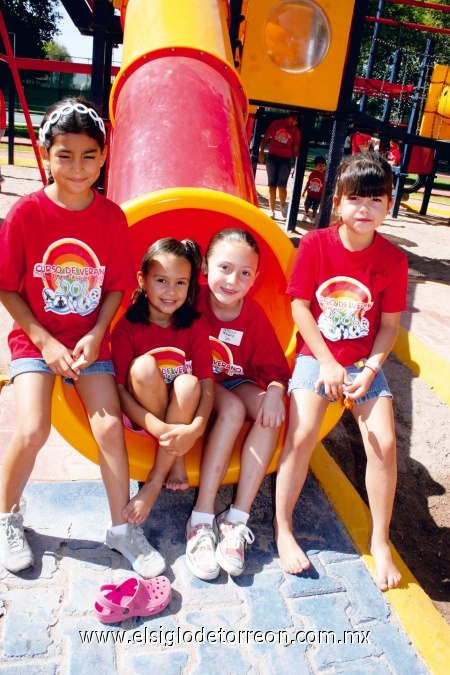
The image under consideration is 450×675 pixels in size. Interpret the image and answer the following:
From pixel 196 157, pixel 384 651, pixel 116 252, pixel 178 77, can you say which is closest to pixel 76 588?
pixel 384 651

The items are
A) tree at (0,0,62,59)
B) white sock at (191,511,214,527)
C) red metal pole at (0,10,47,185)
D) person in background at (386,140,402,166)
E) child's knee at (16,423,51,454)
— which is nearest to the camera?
child's knee at (16,423,51,454)

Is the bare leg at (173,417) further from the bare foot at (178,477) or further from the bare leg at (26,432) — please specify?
the bare leg at (26,432)

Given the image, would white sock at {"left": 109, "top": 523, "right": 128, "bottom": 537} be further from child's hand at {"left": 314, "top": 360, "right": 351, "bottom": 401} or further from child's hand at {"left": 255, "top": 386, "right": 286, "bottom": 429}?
child's hand at {"left": 314, "top": 360, "right": 351, "bottom": 401}

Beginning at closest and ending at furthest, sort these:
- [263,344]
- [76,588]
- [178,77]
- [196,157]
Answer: [76,588] < [263,344] < [196,157] < [178,77]

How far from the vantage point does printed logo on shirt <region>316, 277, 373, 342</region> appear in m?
2.29

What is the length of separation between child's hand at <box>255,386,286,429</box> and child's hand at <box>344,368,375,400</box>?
0.25 m

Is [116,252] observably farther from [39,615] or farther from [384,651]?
[384,651]

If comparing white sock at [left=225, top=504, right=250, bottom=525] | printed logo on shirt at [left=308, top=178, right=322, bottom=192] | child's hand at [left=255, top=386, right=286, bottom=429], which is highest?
child's hand at [left=255, top=386, right=286, bottom=429]

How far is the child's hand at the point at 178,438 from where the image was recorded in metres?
2.08

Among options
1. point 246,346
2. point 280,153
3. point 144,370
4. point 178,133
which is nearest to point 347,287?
point 246,346

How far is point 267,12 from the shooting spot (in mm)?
4391

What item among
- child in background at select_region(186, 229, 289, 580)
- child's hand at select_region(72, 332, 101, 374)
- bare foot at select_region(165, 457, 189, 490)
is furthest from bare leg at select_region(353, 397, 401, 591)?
child's hand at select_region(72, 332, 101, 374)

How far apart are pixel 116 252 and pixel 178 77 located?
125cm

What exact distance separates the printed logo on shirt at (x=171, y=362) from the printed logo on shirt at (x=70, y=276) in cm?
32
